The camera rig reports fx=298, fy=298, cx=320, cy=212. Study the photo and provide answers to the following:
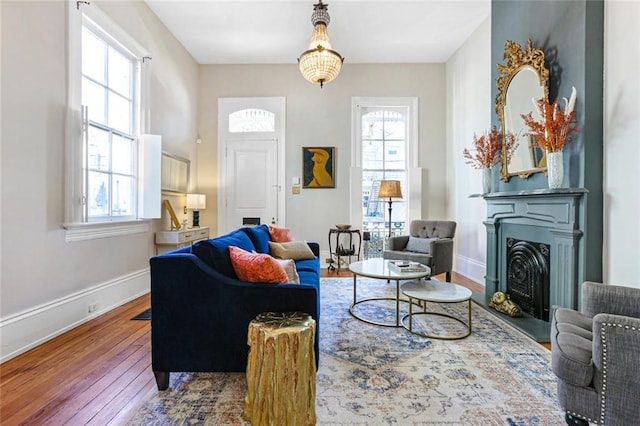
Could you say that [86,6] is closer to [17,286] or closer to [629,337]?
[17,286]

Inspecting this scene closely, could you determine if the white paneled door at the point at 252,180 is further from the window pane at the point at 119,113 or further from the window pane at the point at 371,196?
the window pane at the point at 119,113

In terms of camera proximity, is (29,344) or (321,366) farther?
(29,344)

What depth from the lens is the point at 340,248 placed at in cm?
481

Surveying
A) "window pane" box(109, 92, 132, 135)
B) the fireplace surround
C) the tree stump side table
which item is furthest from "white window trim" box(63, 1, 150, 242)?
the fireplace surround

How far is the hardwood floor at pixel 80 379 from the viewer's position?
1.53 m

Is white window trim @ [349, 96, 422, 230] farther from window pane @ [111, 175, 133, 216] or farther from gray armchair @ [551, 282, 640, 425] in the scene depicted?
gray armchair @ [551, 282, 640, 425]

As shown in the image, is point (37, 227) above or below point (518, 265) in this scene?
above

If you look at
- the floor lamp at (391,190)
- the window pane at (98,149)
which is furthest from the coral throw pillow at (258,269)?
the floor lamp at (391,190)

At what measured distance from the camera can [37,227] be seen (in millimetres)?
2287

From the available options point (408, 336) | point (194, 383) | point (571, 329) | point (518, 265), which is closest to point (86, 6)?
point (194, 383)

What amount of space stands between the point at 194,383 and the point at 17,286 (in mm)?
1530

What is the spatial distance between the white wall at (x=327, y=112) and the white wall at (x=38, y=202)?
2.25 metres

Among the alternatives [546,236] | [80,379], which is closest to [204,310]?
[80,379]

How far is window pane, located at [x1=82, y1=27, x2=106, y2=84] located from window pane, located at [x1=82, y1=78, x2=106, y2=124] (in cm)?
8
